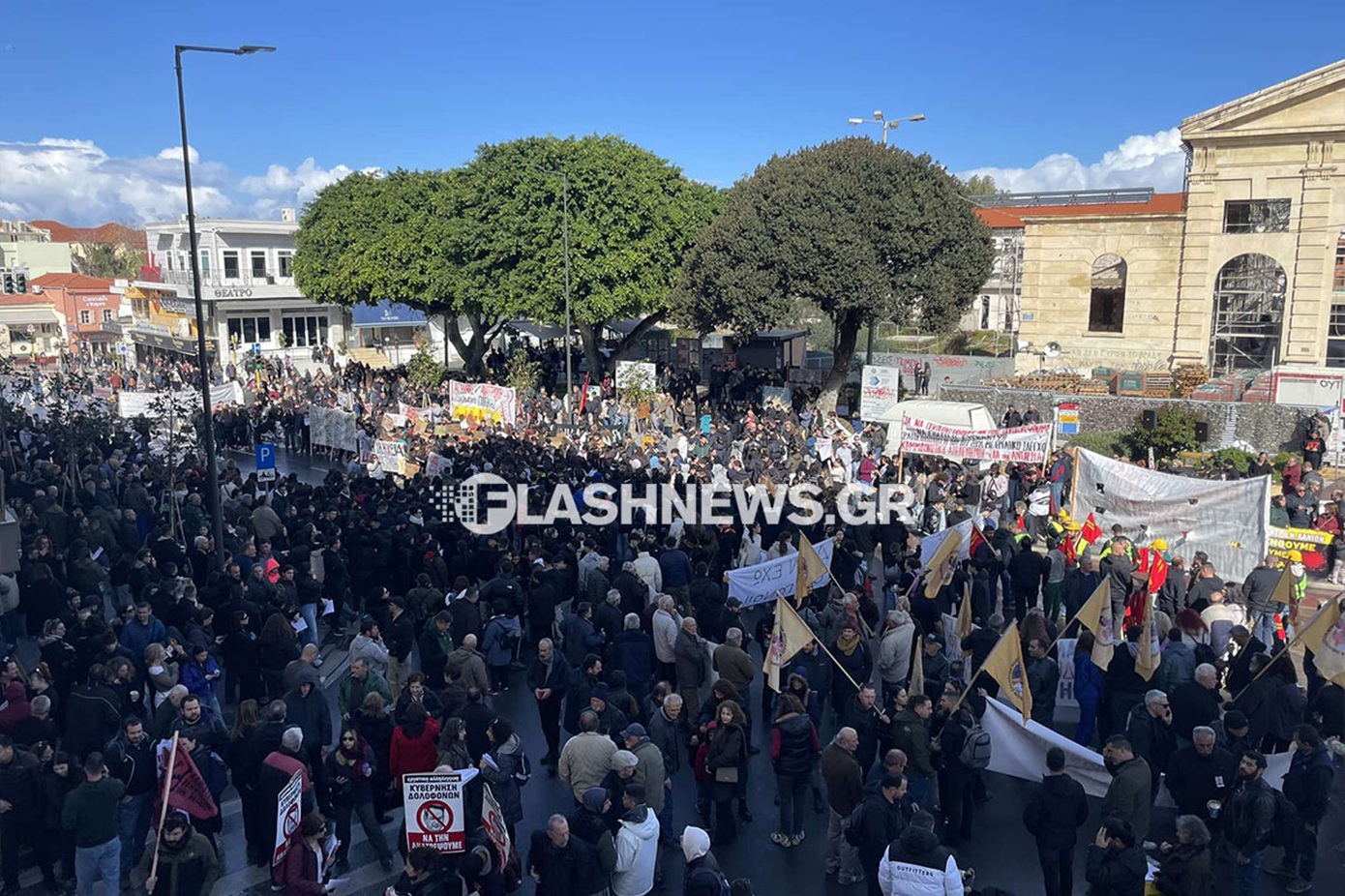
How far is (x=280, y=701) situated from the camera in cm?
830

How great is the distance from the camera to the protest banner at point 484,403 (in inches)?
1035

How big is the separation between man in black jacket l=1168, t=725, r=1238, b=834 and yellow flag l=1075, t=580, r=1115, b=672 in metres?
2.20

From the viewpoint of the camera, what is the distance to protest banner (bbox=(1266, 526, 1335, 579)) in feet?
50.4

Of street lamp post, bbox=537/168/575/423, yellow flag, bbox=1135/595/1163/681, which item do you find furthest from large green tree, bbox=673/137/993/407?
yellow flag, bbox=1135/595/1163/681

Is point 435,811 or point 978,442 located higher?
point 978,442

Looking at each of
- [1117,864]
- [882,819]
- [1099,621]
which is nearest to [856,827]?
[882,819]

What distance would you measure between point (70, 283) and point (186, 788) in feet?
268

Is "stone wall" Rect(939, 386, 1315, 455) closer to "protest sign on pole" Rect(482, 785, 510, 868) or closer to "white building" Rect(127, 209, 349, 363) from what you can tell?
"protest sign on pole" Rect(482, 785, 510, 868)

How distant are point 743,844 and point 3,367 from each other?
39.3m

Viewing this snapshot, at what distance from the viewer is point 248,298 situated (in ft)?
173

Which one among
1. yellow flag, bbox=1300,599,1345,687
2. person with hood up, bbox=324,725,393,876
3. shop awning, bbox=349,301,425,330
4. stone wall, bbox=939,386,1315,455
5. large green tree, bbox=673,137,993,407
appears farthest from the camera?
shop awning, bbox=349,301,425,330

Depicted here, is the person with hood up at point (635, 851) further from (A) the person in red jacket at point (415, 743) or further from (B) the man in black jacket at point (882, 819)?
(A) the person in red jacket at point (415, 743)

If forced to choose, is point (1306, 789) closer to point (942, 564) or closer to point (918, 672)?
point (918, 672)

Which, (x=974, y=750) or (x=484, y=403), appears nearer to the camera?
(x=974, y=750)
